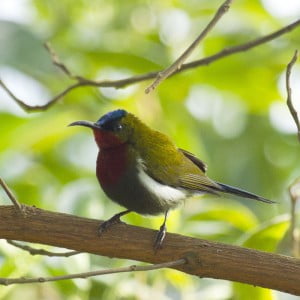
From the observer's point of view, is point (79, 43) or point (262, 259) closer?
point (262, 259)

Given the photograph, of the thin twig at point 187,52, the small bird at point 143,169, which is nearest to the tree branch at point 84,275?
the thin twig at point 187,52

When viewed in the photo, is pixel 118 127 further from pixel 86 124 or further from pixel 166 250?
pixel 166 250

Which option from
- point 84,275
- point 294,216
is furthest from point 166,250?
point 294,216

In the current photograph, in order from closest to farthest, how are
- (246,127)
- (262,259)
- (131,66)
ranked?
(262,259) < (131,66) < (246,127)

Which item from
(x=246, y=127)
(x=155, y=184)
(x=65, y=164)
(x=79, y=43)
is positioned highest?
(x=246, y=127)

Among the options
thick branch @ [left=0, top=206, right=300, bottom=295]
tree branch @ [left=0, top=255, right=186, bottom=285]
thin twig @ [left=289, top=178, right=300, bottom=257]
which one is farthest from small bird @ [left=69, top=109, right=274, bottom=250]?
tree branch @ [left=0, top=255, right=186, bottom=285]

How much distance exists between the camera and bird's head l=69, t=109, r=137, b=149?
3934mm

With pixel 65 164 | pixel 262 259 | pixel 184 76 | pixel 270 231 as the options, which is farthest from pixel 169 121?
pixel 262 259

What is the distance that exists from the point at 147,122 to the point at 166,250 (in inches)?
58.9

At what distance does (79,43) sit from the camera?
4.41 m

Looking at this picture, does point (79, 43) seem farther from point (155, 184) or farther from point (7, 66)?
point (155, 184)

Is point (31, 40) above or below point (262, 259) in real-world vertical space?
above

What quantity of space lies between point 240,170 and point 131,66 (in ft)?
3.86

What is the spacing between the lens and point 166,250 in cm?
292
